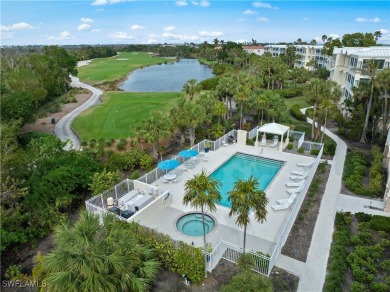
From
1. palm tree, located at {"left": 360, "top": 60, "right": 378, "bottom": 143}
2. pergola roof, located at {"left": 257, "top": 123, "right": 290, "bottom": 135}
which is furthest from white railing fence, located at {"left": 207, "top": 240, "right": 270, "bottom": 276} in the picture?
palm tree, located at {"left": 360, "top": 60, "right": 378, "bottom": 143}

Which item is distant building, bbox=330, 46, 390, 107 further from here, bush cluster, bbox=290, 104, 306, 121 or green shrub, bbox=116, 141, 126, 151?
green shrub, bbox=116, 141, 126, 151

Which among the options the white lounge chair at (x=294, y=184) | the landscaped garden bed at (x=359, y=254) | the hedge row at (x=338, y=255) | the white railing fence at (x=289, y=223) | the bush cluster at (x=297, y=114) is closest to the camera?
the hedge row at (x=338, y=255)

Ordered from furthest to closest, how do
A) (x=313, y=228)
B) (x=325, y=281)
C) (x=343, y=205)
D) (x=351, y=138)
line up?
(x=351, y=138) < (x=343, y=205) < (x=313, y=228) < (x=325, y=281)

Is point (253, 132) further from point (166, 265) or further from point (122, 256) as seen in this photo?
point (122, 256)

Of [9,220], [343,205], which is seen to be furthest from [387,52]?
[9,220]

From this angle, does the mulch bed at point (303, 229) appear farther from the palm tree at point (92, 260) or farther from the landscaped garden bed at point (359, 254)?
the palm tree at point (92, 260)

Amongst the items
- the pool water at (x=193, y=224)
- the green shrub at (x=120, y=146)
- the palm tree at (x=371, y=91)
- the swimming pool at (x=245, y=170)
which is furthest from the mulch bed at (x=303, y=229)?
the green shrub at (x=120, y=146)
